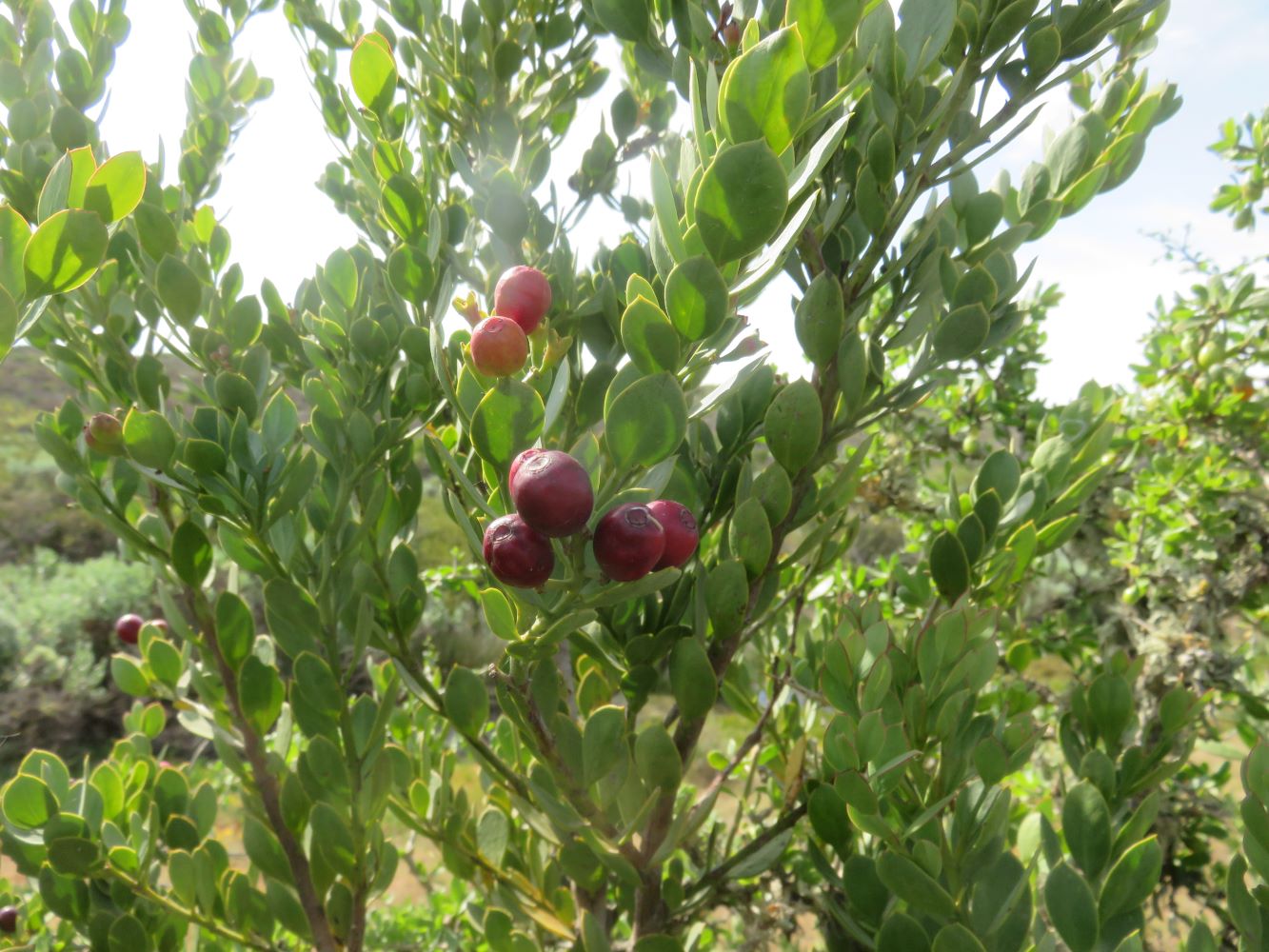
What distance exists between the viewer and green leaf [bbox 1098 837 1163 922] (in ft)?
2.55

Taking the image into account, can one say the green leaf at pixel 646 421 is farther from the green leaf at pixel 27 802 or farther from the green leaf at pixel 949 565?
the green leaf at pixel 27 802

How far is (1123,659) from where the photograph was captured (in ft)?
3.41

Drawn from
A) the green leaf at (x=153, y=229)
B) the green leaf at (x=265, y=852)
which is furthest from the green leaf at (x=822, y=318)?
the green leaf at (x=265, y=852)

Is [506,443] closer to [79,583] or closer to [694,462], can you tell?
[694,462]

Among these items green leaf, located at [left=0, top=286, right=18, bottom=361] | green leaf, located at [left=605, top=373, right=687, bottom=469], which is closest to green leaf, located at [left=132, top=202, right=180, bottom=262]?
green leaf, located at [left=0, top=286, right=18, bottom=361]

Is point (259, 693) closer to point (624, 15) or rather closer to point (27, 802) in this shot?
point (27, 802)

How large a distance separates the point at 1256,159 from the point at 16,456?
14.4 meters

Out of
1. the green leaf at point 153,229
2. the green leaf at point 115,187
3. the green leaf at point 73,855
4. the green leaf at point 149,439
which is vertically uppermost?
the green leaf at point 153,229

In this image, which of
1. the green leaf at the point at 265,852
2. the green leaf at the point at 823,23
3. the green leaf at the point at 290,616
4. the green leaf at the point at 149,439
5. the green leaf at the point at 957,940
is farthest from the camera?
the green leaf at the point at 265,852

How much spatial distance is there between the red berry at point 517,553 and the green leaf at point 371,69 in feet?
1.97

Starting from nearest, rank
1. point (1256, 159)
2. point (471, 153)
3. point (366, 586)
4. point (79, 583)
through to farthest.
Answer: point (366, 586) → point (471, 153) → point (1256, 159) → point (79, 583)

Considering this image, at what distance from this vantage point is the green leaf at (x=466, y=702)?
97 cm

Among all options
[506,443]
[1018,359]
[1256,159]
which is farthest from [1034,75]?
[1256,159]

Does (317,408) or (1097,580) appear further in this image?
(1097,580)
